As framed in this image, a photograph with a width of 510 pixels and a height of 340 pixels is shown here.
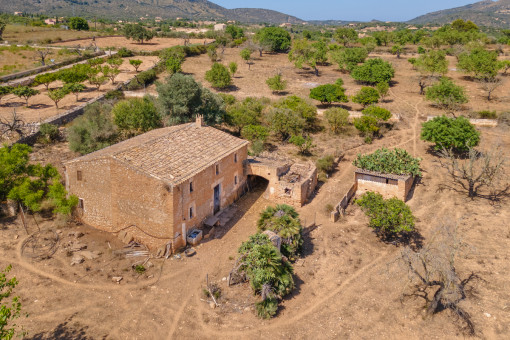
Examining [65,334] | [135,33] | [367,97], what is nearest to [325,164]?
[367,97]

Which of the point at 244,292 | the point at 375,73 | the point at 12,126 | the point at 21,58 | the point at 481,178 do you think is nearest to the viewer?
the point at 244,292

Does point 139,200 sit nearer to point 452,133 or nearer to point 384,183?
point 384,183

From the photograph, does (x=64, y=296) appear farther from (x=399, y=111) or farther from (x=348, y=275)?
(x=399, y=111)

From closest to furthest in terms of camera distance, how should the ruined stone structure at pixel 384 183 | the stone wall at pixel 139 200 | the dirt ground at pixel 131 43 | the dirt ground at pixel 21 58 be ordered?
the stone wall at pixel 139 200 → the ruined stone structure at pixel 384 183 → the dirt ground at pixel 21 58 → the dirt ground at pixel 131 43

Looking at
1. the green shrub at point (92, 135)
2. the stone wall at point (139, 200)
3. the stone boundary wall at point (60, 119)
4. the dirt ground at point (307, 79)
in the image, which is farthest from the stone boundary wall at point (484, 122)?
the stone boundary wall at point (60, 119)

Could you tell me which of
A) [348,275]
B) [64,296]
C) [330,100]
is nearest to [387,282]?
[348,275]

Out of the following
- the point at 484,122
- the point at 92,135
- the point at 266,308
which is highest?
the point at 484,122

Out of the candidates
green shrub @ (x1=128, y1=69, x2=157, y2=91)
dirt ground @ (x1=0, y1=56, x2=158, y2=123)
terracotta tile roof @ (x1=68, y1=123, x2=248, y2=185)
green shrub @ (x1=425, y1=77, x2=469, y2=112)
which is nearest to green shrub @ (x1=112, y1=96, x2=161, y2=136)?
terracotta tile roof @ (x1=68, y1=123, x2=248, y2=185)

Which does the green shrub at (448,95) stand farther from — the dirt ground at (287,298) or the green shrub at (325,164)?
the dirt ground at (287,298)
